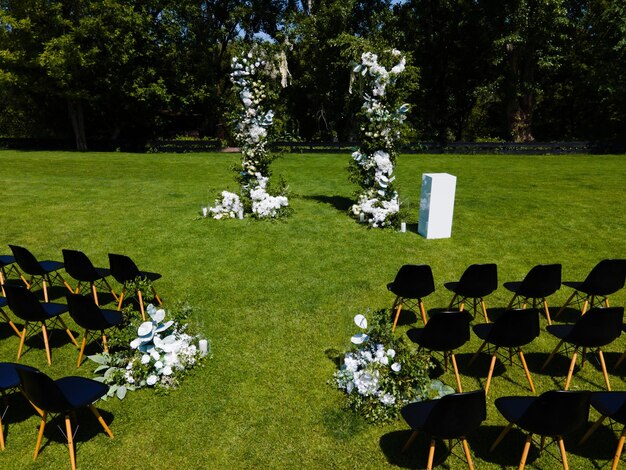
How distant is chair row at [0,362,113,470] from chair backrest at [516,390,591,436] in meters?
3.94

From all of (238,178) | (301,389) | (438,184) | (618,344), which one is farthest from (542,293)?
(238,178)

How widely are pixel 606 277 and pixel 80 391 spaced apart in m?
6.83

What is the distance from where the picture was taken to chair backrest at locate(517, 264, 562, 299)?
642 cm

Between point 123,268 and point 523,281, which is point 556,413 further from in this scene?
point 123,268

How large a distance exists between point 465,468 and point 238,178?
10728 mm

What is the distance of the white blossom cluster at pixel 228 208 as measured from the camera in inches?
513

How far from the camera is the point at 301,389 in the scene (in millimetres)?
5531

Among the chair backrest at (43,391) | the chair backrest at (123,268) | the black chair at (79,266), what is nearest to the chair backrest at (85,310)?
the chair backrest at (123,268)

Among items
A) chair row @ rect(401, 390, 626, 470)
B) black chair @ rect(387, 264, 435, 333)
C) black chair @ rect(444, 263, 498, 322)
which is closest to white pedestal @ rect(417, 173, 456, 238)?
black chair @ rect(444, 263, 498, 322)

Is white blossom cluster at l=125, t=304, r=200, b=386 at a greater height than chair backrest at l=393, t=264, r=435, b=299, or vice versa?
chair backrest at l=393, t=264, r=435, b=299

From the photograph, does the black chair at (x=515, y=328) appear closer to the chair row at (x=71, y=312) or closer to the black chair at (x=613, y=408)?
the black chair at (x=613, y=408)

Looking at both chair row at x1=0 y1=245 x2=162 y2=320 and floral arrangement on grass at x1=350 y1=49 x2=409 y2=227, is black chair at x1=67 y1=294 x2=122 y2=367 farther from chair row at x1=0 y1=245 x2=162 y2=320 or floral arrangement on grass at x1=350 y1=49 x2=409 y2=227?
floral arrangement on grass at x1=350 y1=49 x2=409 y2=227

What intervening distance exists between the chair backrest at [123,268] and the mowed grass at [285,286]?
3.43ft

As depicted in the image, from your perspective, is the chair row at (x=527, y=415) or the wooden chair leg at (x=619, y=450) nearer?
the chair row at (x=527, y=415)
